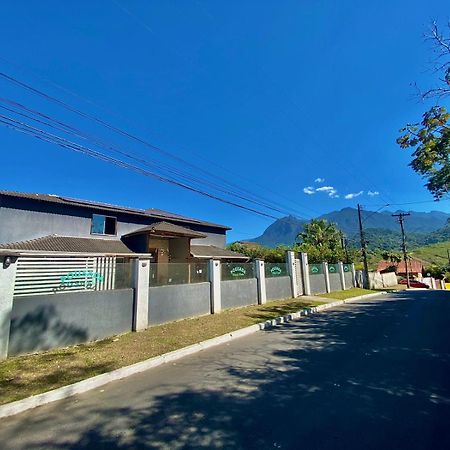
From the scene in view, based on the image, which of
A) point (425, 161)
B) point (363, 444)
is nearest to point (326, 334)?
point (363, 444)

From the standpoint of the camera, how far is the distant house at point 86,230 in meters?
16.5

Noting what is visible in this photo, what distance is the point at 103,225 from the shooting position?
20375 mm

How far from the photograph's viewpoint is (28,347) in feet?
22.6

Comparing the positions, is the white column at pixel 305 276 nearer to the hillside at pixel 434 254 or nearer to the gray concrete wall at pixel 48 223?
the gray concrete wall at pixel 48 223

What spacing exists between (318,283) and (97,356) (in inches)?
701

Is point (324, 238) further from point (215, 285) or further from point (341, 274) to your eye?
point (215, 285)

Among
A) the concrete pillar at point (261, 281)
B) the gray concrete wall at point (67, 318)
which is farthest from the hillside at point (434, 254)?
the gray concrete wall at point (67, 318)

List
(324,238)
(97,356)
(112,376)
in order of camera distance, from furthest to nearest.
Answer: (324,238) → (97,356) → (112,376)

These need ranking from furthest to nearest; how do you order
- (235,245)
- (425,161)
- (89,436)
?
(235,245)
(425,161)
(89,436)

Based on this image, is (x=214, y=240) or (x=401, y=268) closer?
(x=214, y=240)

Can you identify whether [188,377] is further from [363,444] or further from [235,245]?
[235,245]

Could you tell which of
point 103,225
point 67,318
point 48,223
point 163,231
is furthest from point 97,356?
point 103,225

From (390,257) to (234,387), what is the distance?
62.6 m

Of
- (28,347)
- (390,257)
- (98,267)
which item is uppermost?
(390,257)
